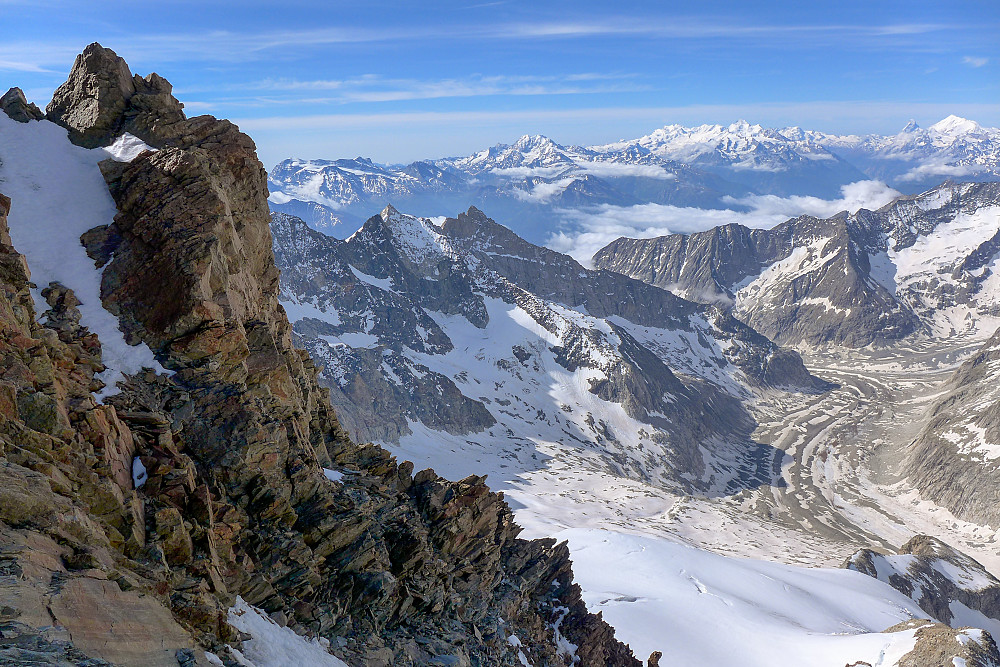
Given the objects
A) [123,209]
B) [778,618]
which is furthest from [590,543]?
[123,209]

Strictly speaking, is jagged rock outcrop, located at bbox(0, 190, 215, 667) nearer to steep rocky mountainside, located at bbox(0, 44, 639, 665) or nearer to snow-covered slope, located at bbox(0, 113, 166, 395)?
steep rocky mountainside, located at bbox(0, 44, 639, 665)

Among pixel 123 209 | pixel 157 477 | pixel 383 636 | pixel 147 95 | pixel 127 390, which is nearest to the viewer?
pixel 157 477

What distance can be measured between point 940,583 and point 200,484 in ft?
590

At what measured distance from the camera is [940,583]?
476 feet

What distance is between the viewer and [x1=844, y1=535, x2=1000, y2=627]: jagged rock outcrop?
136m

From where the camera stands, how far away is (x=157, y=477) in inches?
854

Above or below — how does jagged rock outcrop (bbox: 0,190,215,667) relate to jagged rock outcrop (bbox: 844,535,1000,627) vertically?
above

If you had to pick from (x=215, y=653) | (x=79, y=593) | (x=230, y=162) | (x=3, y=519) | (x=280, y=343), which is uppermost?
(x=230, y=162)

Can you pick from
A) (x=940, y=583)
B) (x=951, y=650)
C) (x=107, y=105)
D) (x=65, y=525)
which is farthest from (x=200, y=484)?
(x=940, y=583)

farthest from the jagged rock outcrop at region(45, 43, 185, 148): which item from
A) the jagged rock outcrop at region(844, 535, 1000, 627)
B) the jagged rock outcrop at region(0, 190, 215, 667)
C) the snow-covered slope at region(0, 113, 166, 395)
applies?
the jagged rock outcrop at region(844, 535, 1000, 627)

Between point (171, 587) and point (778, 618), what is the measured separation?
10585 centimetres

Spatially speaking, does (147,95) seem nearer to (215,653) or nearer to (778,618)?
(215,653)

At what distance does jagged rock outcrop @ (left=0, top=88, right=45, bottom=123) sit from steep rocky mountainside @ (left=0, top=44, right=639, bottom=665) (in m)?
0.32

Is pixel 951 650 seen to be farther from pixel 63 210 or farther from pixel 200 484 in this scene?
pixel 63 210
